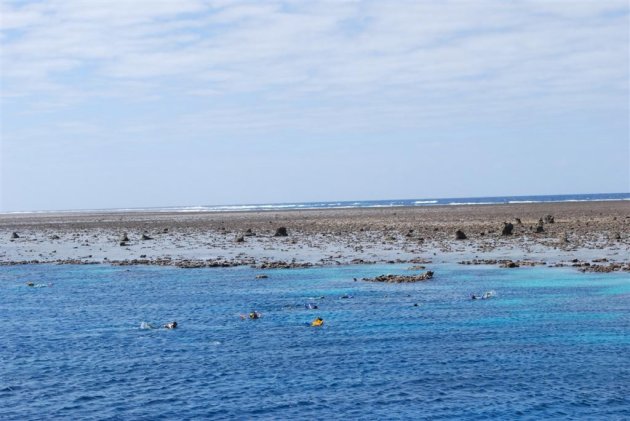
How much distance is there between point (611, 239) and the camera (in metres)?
62.5

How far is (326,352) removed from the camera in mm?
24766

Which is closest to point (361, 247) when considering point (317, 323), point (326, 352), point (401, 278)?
point (401, 278)

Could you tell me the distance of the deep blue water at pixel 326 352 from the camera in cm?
1936

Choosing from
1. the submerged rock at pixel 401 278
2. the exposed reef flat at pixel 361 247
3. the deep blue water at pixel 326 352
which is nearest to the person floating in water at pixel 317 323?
the deep blue water at pixel 326 352

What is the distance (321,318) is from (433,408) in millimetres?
11729

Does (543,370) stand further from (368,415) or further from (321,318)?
(321,318)

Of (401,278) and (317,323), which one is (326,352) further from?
(401,278)

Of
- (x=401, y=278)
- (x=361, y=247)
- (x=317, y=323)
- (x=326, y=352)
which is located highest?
(x=361, y=247)

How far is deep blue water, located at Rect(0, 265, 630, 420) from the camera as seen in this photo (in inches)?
762

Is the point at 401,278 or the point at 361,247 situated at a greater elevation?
the point at 361,247

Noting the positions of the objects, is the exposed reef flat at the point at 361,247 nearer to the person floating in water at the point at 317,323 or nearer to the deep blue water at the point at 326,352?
the deep blue water at the point at 326,352

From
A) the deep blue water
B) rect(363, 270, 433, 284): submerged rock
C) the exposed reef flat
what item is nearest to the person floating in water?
the deep blue water

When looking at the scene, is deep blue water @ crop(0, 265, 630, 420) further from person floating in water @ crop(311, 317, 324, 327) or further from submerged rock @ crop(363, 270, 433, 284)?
submerged rock @ crop(363, 270, 433, 284)

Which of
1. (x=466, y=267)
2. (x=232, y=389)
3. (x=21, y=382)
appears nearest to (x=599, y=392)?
(x=232, y=389)
